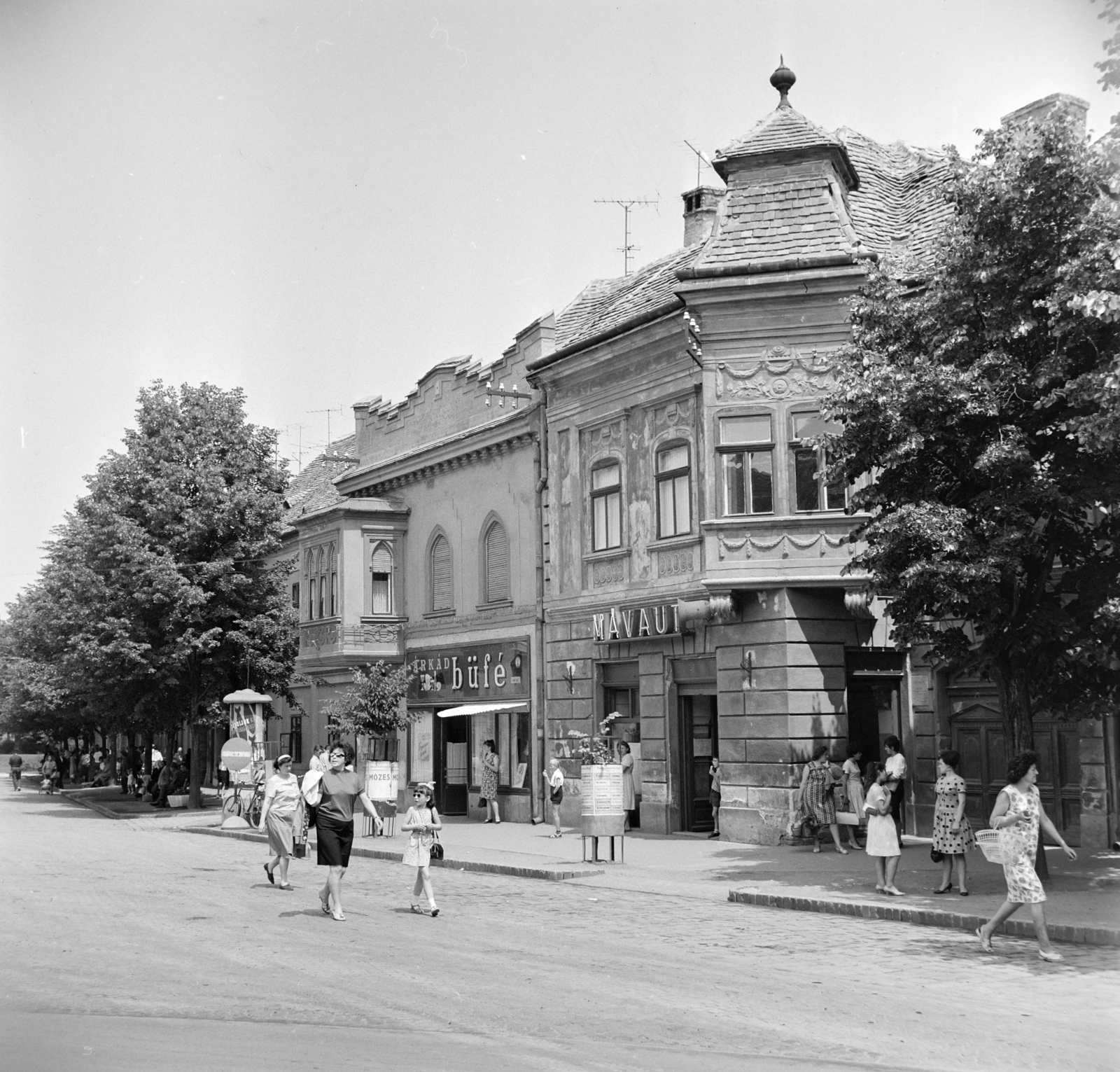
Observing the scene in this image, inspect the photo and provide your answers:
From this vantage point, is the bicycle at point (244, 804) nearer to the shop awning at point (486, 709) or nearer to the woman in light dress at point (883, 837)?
the shop awning at point (486, 709)

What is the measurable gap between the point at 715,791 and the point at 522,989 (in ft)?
46.3

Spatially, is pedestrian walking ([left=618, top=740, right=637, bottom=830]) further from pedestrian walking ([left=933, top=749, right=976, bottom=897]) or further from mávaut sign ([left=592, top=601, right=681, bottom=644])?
pedestrian walking ([left=933, top=749, right=976, bottom=897])

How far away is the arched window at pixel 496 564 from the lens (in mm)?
30453

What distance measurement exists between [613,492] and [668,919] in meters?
13.2

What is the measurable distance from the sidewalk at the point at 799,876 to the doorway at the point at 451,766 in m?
6.88

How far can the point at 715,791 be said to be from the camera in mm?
23844

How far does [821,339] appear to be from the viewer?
22547 millimetres

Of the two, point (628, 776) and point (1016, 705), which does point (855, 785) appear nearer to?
point (1016, 705)

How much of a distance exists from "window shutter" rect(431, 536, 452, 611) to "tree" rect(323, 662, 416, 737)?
3.18 meters

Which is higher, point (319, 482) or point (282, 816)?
point (319, 482)

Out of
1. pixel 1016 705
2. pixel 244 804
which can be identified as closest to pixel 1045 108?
pixel 1016 705

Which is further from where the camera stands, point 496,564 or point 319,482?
point 319,482

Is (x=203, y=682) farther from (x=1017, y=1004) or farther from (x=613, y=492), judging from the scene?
(x=1017, y=1004)

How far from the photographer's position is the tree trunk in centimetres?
1611
